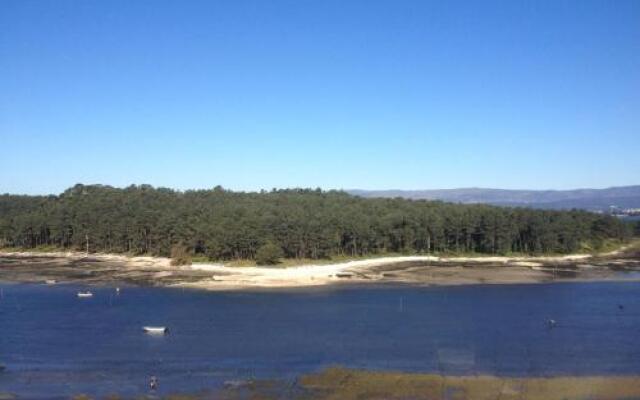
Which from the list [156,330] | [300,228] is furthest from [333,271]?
[156,330]

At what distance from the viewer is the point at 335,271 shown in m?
88.0

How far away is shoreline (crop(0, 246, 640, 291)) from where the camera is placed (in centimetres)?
8094

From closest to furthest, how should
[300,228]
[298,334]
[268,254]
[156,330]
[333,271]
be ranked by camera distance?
[298,334] < [156,330] < [333,271] < [268,254] < [300,228]

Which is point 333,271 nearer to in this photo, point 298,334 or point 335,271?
point 335,271

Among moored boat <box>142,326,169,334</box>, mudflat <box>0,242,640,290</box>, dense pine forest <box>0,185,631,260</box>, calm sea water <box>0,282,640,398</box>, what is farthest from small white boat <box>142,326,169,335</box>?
dense pine forest <box>0,185,631,260</box>

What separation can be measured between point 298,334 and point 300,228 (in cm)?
4460

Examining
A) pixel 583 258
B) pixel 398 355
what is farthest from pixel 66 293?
Result: pixel 583 258

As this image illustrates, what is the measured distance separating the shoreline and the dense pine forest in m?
3.64

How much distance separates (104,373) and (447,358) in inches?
897

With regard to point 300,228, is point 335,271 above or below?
below

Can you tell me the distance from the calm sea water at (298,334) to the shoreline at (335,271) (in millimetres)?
6315

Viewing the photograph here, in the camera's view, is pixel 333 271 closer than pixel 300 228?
Yes

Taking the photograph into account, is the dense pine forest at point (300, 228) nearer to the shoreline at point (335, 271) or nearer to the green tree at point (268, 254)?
the green tree at point (268, 254)

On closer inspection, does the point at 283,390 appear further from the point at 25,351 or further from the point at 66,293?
the point at 66,293
